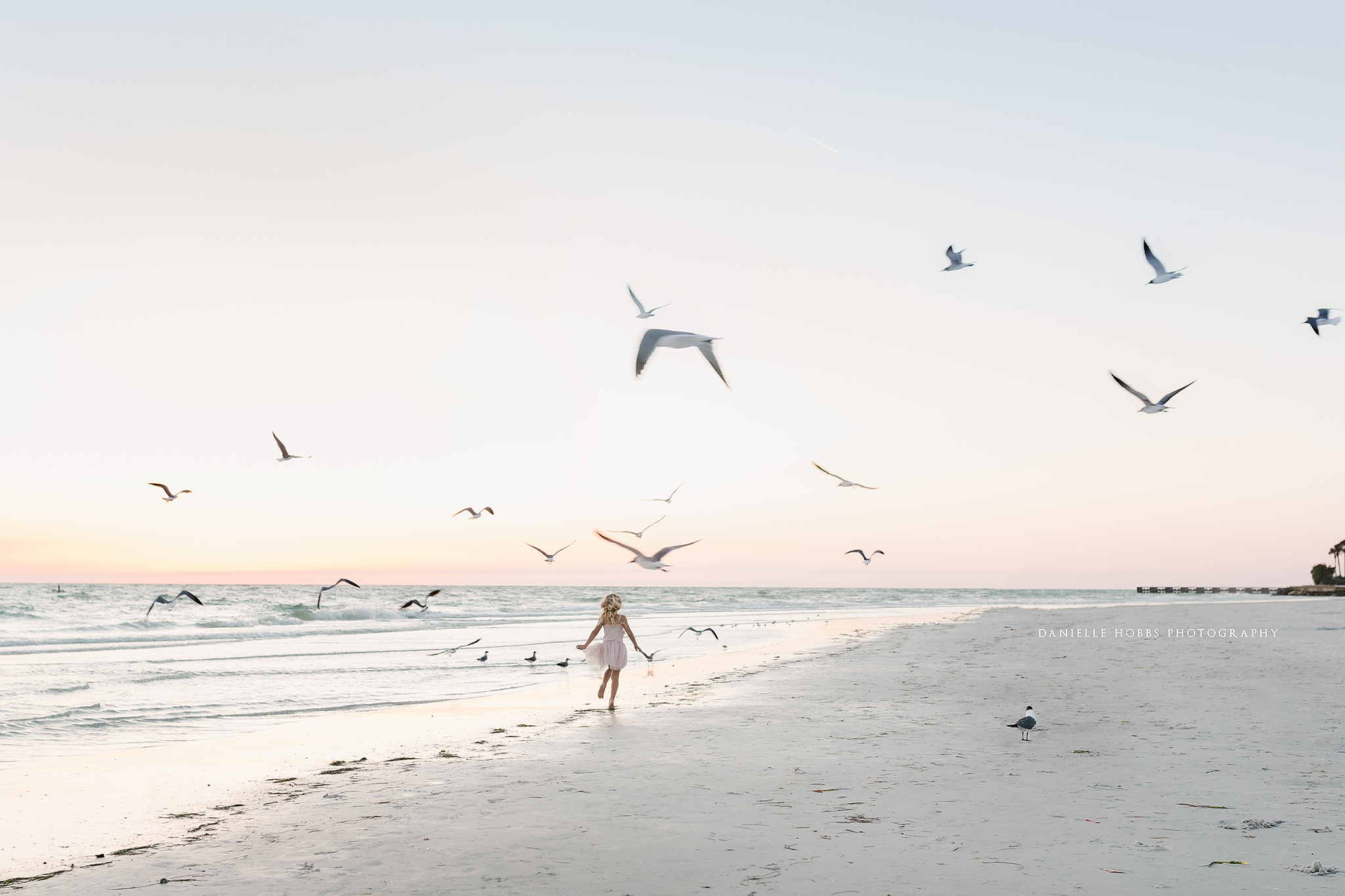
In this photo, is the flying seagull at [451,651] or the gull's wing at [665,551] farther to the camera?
the flying seagull at [451,651]

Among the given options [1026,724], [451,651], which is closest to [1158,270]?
[1026,724]

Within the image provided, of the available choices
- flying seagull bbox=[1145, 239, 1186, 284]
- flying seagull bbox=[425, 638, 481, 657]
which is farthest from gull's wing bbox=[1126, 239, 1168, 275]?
flying seagull bbox=[425, 638, 481, 657]

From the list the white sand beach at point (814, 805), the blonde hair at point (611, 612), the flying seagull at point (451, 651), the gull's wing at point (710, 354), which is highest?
the gull's wing at point (710, 354)

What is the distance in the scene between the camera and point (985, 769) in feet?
27.5

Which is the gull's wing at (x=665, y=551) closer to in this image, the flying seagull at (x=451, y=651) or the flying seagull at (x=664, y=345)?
the flying seagull at (x=664, y=345)

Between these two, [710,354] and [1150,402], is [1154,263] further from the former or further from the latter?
[710,354]

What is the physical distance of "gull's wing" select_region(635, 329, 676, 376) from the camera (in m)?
8.48

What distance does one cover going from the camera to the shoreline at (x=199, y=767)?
6.95 metres

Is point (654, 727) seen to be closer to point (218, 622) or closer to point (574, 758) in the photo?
point (574, 758)

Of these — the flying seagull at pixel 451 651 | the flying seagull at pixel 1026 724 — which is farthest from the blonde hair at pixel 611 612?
the flying seagull at pixel 451 651

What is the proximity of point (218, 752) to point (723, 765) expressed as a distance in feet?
21.9

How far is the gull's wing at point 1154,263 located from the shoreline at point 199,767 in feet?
39.8

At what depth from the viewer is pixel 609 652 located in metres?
14.2

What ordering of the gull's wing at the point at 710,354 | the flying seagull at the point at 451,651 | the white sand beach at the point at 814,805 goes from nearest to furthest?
the white sand beach at the point at 814,805, the gull's wing at the point at 710,354, the flying seagull at the point at 451,651
